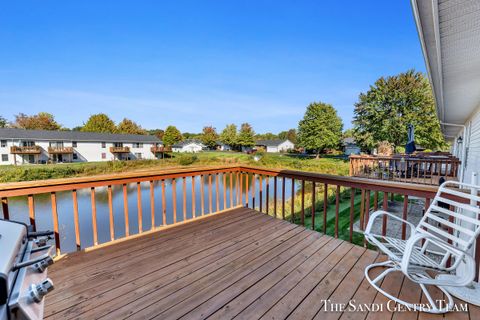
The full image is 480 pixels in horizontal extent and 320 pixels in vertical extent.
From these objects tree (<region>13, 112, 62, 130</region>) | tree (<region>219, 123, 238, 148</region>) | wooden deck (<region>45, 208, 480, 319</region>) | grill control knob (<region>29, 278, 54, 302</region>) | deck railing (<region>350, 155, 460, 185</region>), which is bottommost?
wooden deck (<region>45, 208, 480, 319</region>)

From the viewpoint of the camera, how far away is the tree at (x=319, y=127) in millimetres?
29734

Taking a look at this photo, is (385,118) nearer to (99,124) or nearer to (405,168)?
(405,168)

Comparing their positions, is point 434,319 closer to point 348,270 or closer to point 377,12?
point 348,270

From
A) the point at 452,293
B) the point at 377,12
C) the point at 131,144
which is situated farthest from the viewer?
the point at 131,144

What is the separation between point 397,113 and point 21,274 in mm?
25163

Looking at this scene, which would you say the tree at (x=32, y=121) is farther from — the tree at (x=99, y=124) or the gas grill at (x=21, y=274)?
the gas grill at (x=21, y=274)

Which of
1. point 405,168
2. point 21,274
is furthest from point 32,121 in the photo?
point 405,168

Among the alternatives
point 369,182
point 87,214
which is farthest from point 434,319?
point 87,214

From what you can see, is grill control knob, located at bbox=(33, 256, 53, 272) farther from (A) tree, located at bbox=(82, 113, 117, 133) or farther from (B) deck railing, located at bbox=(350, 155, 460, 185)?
(A) tree, located at bbox=(82, 113, 117, 133)

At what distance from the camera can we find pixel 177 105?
869 inches

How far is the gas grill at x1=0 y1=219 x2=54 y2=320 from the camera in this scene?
0.72 metres

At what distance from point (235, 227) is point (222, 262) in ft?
2.96

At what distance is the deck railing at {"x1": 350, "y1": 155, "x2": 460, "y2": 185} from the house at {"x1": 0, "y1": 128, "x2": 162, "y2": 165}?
2785 centimetres

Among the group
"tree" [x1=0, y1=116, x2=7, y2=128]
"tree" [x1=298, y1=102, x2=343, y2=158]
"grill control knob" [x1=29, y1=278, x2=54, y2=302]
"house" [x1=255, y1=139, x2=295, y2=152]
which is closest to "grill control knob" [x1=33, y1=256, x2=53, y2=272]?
"grill control knob" [x1=29, y1=278, x2=54, y2=302]
